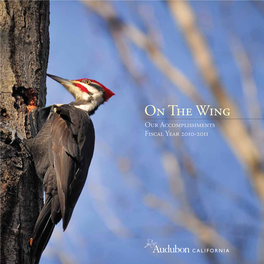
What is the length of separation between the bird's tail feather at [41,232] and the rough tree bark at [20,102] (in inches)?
1.6

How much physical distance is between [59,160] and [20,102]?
533 mm

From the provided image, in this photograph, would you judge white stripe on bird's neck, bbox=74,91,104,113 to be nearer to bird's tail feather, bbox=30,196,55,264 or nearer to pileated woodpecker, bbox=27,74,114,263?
pileated woodpecker, bbox=27,74,114,263

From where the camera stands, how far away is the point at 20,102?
3031 mm

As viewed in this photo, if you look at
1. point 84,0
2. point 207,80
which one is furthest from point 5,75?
point 84,0

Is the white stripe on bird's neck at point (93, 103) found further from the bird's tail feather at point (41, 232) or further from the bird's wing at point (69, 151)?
the bird's tail feather at point (41, 232)

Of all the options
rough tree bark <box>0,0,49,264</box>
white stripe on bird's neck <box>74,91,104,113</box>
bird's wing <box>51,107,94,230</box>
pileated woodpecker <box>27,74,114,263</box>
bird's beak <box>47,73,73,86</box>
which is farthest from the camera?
white stripe on bird's neck <box>74,91,104,113</box>

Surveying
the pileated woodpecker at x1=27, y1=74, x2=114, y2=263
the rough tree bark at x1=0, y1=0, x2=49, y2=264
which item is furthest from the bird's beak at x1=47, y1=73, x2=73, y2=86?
the rough tree bark at x1=0, y1=0, x2=49, y2=264

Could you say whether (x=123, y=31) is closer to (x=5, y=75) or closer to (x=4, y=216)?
(x=5, y=75)

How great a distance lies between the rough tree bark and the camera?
2.49 meters

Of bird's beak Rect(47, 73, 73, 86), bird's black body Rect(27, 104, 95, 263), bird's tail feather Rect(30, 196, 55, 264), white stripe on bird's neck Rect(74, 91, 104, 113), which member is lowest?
bird's tail feather Rect(30, 196, 55, 264)

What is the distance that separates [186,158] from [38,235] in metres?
3.43

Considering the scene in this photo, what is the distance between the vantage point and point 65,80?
13.6ft

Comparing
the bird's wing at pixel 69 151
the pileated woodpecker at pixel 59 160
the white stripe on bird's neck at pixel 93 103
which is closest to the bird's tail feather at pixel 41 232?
the pileated woodpecker at pixel 59 160

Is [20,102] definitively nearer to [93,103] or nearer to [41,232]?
[41,232]
